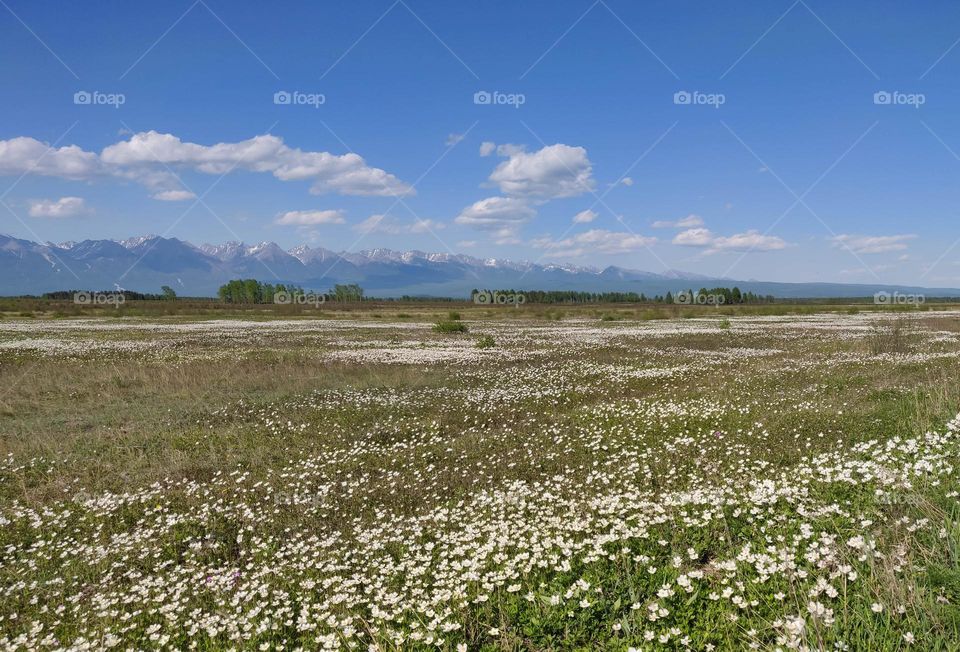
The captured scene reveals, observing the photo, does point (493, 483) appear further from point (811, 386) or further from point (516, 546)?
point (811, 386)

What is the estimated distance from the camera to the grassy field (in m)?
5.30

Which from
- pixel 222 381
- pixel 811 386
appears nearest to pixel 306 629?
pixel 811 386

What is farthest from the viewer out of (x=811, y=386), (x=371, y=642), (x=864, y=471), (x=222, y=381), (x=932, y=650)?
(x=222, y=381)

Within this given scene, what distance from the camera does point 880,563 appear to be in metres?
5.58

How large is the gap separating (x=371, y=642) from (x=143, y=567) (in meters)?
4.64

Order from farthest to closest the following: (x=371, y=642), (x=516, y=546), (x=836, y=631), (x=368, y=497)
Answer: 1. (x=368, y=497)
2. (x=516, y=546)
3. (x=371, y=642)
4. (x=836, y=631)

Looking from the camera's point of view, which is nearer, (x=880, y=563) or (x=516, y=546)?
(x=880, y=563)

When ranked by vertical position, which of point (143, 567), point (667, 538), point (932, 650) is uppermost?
point (932, 650)

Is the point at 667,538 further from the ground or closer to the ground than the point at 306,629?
further from the ground

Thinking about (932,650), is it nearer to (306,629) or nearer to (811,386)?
(306,629)

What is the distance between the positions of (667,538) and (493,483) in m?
4.03

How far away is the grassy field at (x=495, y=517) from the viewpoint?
530cm

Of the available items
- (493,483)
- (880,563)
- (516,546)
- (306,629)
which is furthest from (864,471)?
(306,629)

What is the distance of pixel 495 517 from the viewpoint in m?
8.42
